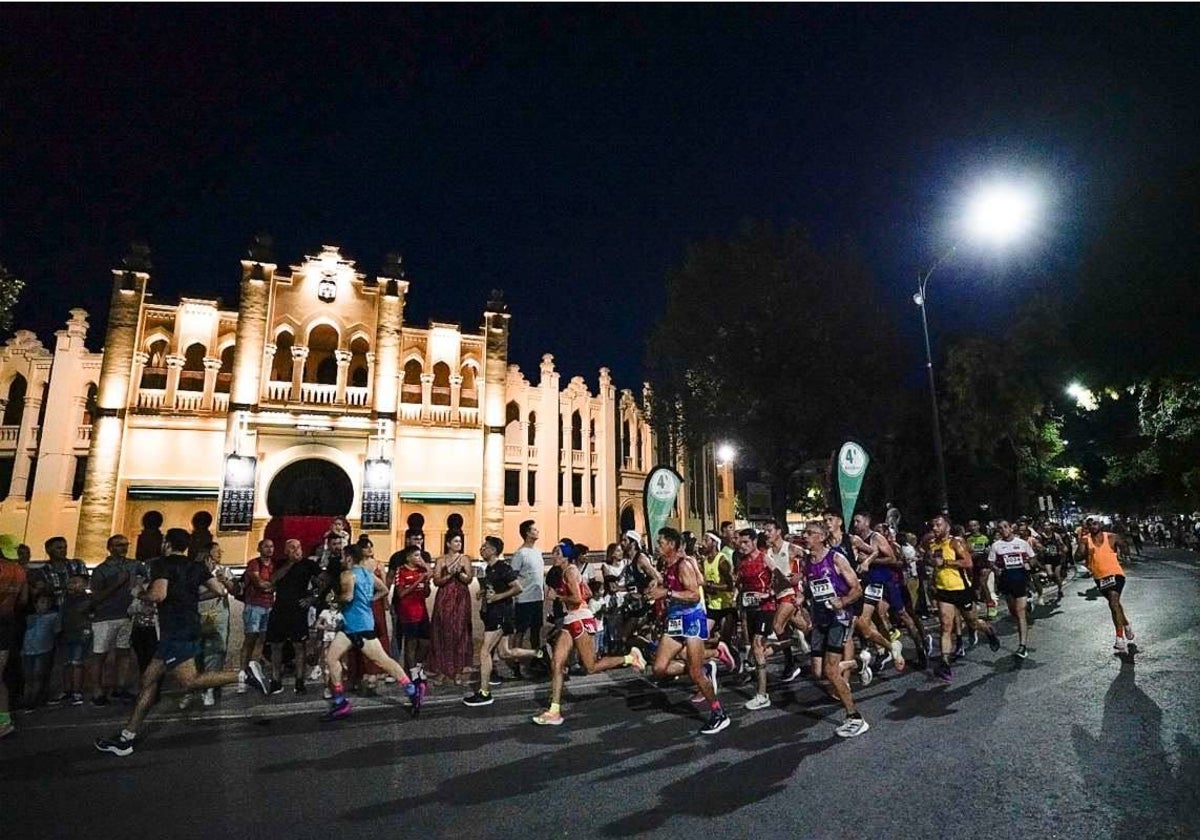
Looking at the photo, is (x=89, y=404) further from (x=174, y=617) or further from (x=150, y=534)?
(x=174, y=617)

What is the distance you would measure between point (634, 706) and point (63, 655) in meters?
7.09

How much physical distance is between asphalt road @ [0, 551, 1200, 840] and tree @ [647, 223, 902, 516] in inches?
599

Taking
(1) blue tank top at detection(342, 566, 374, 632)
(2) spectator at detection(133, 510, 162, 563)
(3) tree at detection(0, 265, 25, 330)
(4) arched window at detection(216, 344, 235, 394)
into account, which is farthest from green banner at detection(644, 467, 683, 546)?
(2) spectator at detection(133, 510, 162, 563)

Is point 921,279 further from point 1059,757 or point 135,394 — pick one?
point 135,394

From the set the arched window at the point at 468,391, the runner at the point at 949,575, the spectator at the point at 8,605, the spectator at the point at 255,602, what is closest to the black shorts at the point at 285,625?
the spectator at the point at 255,602

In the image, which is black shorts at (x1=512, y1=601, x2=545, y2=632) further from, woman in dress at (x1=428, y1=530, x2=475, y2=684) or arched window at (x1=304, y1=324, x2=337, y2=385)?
arched window at (x1=304, y1=324, x2=337, y2=385)

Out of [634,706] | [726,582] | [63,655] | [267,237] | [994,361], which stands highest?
[267,237]

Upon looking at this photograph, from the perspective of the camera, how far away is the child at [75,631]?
295 inches

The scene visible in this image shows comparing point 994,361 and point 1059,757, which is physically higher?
point 994,361

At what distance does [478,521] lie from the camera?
2712cm

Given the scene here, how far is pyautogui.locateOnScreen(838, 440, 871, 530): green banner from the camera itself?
13555 millimetres

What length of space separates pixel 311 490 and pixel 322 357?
21.6 feet

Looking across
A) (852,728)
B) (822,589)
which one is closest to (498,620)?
(822,589)

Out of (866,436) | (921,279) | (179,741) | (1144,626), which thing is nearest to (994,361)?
(866,436)
